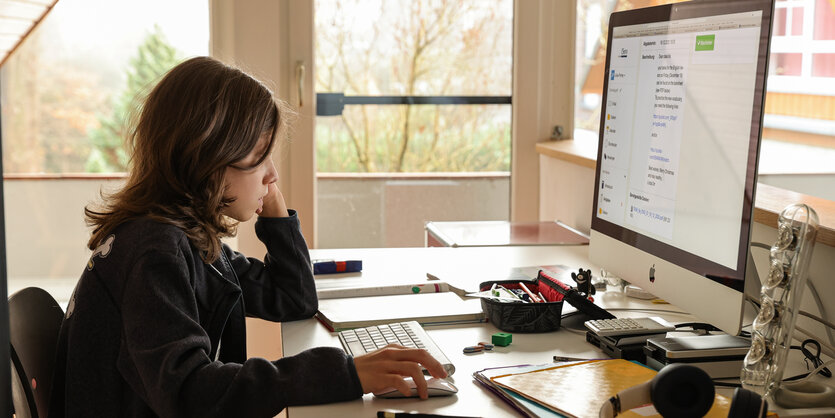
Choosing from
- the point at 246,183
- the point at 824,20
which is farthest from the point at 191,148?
the point at 824,20

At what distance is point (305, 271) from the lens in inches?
56.6

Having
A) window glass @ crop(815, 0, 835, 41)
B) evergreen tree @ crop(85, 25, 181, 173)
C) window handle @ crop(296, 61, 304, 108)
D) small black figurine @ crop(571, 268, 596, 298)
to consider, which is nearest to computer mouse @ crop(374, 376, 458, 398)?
small black figurine @ crop(571, 268, 596, 298)

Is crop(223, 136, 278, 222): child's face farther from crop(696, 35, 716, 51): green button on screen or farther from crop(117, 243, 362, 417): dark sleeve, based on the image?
crop(696, 35, 716, 51): green button on screen

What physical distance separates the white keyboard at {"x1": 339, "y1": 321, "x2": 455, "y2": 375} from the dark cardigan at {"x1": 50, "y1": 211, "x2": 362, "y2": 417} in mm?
133

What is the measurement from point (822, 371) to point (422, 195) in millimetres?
1834

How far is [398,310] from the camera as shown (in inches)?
54.9

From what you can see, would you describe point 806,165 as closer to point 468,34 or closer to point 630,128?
point 468,34

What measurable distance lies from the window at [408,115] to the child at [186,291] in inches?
57.8

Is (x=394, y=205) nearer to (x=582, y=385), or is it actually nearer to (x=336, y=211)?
(x=336, y=211)

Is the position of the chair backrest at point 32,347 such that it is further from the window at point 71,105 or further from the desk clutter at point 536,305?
the window at point 71,105

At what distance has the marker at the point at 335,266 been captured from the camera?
173cm

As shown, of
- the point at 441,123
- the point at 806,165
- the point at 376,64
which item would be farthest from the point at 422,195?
the point at 806,165

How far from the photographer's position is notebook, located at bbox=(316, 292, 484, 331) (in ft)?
4.34

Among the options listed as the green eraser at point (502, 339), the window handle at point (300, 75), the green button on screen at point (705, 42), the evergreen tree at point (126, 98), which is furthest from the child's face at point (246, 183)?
the evergreen tree at point (126, 98)
